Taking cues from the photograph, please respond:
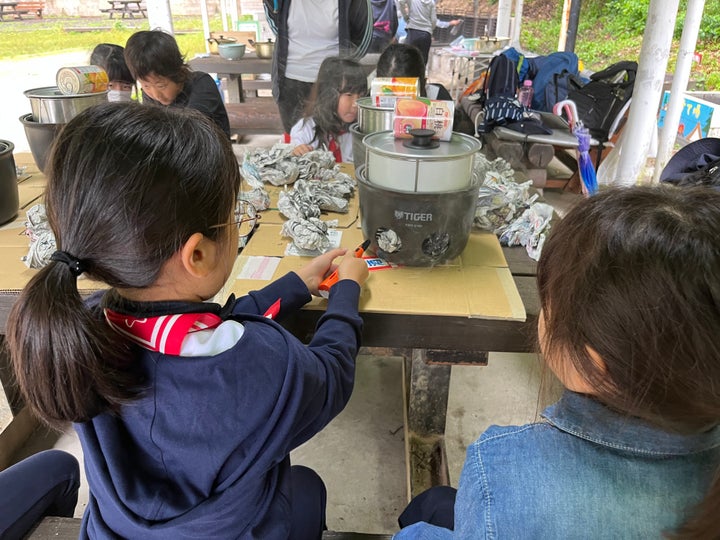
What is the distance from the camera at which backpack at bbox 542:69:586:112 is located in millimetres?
4184

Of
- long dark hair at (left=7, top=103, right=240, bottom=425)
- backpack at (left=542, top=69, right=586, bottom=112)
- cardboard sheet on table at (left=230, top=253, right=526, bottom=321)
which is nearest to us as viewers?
long dark hair at (left=7, top=103, right=240, bottom=425)

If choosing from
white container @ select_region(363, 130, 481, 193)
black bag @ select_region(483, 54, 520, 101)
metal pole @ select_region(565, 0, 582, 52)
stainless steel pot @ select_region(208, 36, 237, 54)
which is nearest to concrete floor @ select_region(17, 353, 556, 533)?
white container @ select_region(363, 130, 481, 193)

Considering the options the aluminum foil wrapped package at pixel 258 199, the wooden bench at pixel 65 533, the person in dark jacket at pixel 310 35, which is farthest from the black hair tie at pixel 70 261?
the person in dark jacket at pixel 310 35

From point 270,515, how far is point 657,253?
0.65m

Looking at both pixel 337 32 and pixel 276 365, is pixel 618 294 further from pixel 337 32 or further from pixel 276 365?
pixel 337 32

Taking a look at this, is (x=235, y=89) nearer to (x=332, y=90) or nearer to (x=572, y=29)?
(x=332, y=90)

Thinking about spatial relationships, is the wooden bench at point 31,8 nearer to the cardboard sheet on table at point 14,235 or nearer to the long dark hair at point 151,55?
the long dark hair at point 151,55

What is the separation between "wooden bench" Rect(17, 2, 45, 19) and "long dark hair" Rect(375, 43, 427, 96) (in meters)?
6.02

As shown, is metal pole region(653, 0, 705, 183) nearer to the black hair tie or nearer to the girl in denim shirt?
the girl in denim shirt

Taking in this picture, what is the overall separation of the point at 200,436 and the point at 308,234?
67 cm

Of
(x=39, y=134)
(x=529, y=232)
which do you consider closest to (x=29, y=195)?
(x=39, y=134)

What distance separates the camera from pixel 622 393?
56 centimetres

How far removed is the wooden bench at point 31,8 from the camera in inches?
249

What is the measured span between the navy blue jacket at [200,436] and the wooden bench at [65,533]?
23 cm
